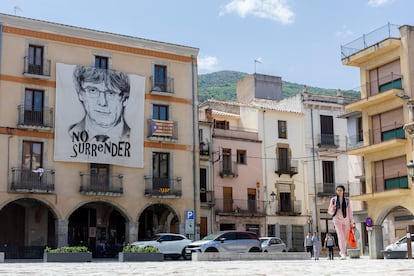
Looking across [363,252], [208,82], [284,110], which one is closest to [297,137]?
[284,110]

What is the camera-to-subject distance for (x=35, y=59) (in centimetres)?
3981

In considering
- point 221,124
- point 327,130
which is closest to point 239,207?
point 221,124

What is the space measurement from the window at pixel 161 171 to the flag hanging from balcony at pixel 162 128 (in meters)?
1.27

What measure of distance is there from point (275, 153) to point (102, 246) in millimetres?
17835

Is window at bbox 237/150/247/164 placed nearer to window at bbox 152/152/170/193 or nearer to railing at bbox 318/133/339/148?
railing at bbox 318/133/339/148

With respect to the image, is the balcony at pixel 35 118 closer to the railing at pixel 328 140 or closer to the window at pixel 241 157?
the window at pixel 241 157

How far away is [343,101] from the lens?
56781 mm

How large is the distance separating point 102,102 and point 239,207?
14.5 meters

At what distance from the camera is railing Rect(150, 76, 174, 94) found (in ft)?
142

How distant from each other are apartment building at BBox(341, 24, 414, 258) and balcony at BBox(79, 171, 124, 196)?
14.5 metres

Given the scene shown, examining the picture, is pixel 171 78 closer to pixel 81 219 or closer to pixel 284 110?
pixel 81 219

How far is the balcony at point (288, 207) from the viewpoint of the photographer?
52.2 m

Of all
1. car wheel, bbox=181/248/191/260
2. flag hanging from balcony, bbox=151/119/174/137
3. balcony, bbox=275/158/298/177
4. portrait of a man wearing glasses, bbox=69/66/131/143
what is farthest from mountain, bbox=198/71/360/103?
car wheel, bbox=181/248/191/260

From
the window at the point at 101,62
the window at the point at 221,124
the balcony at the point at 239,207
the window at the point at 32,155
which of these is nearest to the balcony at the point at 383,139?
the balcony at the point at 239,207
